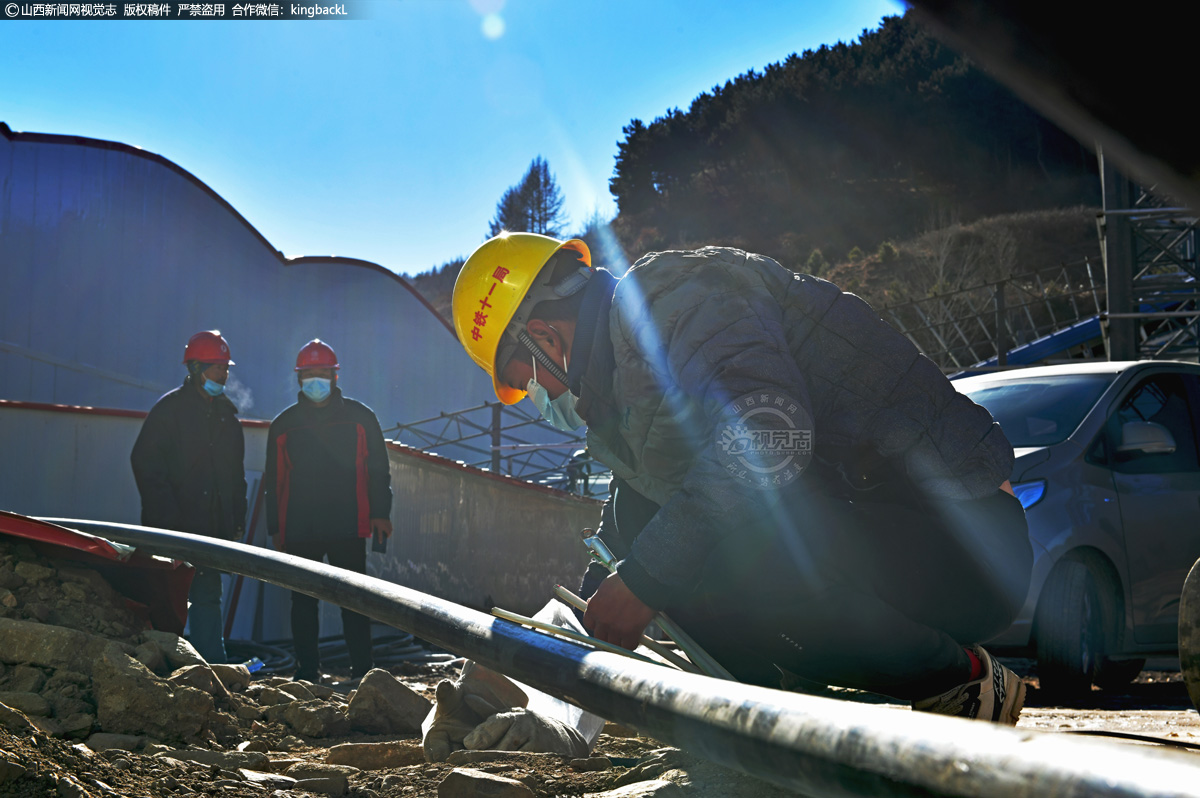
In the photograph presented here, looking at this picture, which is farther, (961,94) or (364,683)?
(961,94)

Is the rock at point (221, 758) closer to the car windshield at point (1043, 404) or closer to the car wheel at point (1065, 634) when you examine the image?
the car wheel at point (1065, 634)

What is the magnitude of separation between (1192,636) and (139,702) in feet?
11.0

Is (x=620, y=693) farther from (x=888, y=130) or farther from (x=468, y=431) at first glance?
(x=888, y=130)

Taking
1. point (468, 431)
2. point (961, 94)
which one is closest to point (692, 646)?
point (468, 431)

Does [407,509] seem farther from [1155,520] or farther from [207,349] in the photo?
[1155,520]

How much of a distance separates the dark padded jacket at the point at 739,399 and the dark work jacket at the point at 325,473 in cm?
387

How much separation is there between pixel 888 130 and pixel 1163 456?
243 feet

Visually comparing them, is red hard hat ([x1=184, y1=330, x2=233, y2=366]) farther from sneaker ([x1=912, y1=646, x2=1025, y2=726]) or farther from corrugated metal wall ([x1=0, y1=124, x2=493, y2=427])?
corrugated metal wall ([x1=0, y1=124, x2=493, y2=427])

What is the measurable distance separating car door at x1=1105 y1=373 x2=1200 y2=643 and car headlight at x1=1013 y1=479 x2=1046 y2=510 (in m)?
0.54

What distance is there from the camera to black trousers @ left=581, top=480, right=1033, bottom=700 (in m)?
2.51

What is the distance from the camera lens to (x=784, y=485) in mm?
2395

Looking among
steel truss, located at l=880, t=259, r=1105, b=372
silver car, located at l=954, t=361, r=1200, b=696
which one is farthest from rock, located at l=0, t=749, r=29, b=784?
steel truss, located at l=880, t=259, r=1105, b=372

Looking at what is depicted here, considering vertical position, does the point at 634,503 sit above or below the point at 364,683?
above

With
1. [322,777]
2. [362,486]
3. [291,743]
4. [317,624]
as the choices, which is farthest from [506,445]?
[322,777]
